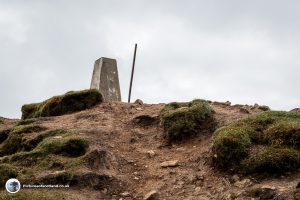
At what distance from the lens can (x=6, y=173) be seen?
37.0 ft

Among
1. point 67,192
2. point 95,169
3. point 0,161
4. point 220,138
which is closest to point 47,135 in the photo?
point 0,161

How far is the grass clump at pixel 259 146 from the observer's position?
10.8 meters

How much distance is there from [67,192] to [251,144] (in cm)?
434

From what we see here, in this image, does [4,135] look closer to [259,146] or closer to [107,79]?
[107,79]

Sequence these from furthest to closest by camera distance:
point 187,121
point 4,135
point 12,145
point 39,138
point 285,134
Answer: point 4,135 → point 12,145 → point 187,121 → point 39,138 → point 285,134

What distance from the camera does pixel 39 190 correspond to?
10648mm

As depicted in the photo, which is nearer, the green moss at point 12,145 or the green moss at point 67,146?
the green moss at point 67,146

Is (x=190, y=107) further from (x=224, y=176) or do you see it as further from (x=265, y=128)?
(x=224, y=176)

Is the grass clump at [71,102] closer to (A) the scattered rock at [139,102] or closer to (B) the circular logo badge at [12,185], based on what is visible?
(A) the scattered rock at [139,102]

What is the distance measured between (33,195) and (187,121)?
210 inches

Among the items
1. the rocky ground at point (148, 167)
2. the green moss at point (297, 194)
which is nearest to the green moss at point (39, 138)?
the rocky ground at point (148, 167)

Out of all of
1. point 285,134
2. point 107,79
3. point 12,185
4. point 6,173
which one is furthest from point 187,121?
point 107,79

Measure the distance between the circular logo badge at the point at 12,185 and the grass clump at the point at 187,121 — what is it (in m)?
4.71

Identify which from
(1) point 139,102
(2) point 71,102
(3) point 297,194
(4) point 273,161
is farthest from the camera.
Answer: (1) point 139,102
